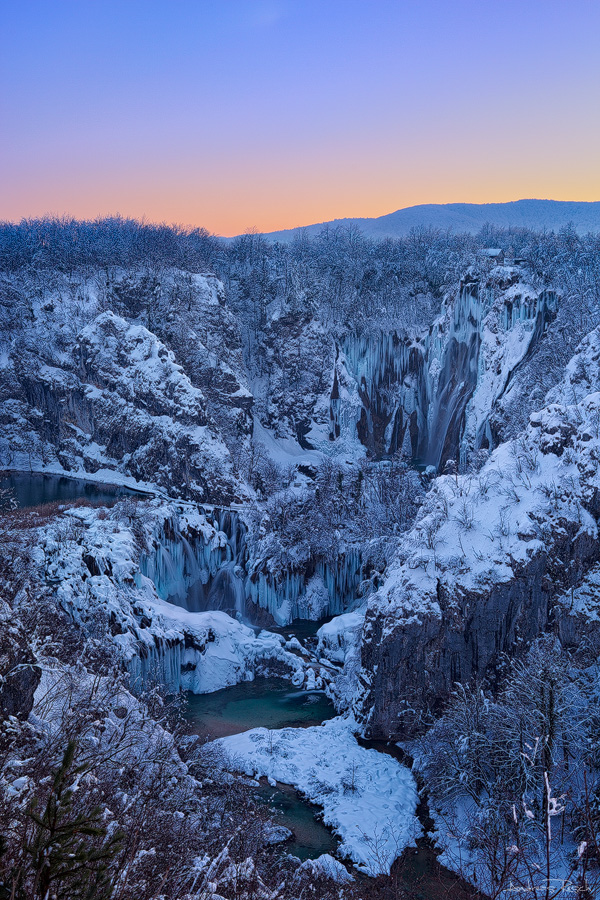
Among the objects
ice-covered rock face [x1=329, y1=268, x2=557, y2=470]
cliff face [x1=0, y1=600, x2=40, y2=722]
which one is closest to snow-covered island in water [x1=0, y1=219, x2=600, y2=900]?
cliff face [x1=0, y1=600, x2=40, y2=722]

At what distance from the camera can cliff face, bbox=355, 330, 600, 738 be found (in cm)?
1980

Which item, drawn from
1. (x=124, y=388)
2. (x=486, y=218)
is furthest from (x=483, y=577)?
(x=486, y=218)

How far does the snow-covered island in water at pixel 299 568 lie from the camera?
1138cm

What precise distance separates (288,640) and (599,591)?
16128mm

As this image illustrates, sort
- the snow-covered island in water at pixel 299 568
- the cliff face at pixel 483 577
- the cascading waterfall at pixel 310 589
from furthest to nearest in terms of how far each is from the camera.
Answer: the cascading waterfall at pixel 310 589 → the cliff face at pixel 483 577 → the snow-covered island in water at pixel 299 568

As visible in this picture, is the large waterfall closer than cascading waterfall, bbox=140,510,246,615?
No

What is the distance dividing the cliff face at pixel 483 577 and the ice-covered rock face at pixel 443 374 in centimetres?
1933

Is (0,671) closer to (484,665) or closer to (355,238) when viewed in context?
(484,665)

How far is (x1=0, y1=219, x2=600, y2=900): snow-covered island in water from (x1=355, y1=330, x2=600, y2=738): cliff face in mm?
96

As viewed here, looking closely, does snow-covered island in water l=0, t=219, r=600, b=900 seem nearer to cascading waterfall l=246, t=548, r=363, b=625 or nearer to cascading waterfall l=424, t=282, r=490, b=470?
cascading waterfall l=246, t=548, r=363, b=625

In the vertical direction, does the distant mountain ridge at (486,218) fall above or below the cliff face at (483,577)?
above

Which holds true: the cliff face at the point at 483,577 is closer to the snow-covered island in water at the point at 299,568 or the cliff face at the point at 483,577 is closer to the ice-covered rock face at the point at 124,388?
the snow-covered island in water at the point at 299,568

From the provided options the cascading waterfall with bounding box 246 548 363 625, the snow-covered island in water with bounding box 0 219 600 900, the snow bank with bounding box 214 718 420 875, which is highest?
the snow-covered island in water with bounding box 0 219 600 900

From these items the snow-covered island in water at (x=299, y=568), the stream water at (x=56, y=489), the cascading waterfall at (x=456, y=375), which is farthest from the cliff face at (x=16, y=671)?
the cascading waterfall at (x=456, y=375)
